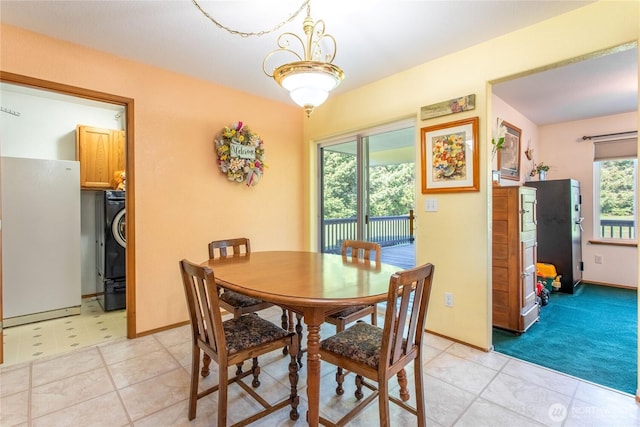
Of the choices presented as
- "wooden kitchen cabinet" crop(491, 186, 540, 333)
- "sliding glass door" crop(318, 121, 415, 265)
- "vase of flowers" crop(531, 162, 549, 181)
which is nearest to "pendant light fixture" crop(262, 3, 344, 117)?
"sliding glass door" crop(318, 121, 415, 265)

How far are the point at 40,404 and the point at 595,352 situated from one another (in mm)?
3868

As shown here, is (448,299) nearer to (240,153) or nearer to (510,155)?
(510,155)

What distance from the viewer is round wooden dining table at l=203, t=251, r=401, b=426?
141cm

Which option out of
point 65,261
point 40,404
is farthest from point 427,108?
point 65,261

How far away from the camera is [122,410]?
177 centimetres

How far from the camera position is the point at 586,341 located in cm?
261

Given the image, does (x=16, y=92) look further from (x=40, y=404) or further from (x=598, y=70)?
(x=598, y=70)

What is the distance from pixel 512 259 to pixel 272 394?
2.31 meters

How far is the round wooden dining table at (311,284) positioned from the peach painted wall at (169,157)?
3.13 ft

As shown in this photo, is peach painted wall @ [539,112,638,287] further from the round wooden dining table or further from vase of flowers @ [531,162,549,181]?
the round wooden dining table

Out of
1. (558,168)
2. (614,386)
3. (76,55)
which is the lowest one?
Answer: (614,386)

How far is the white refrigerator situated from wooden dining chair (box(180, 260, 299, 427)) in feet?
8.52

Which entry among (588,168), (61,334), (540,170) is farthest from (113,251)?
(588,168)

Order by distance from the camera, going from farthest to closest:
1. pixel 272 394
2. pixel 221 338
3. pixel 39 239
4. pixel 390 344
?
pixel 39 239
pixel 272 394
pixel 221 338
pixel 390 344
